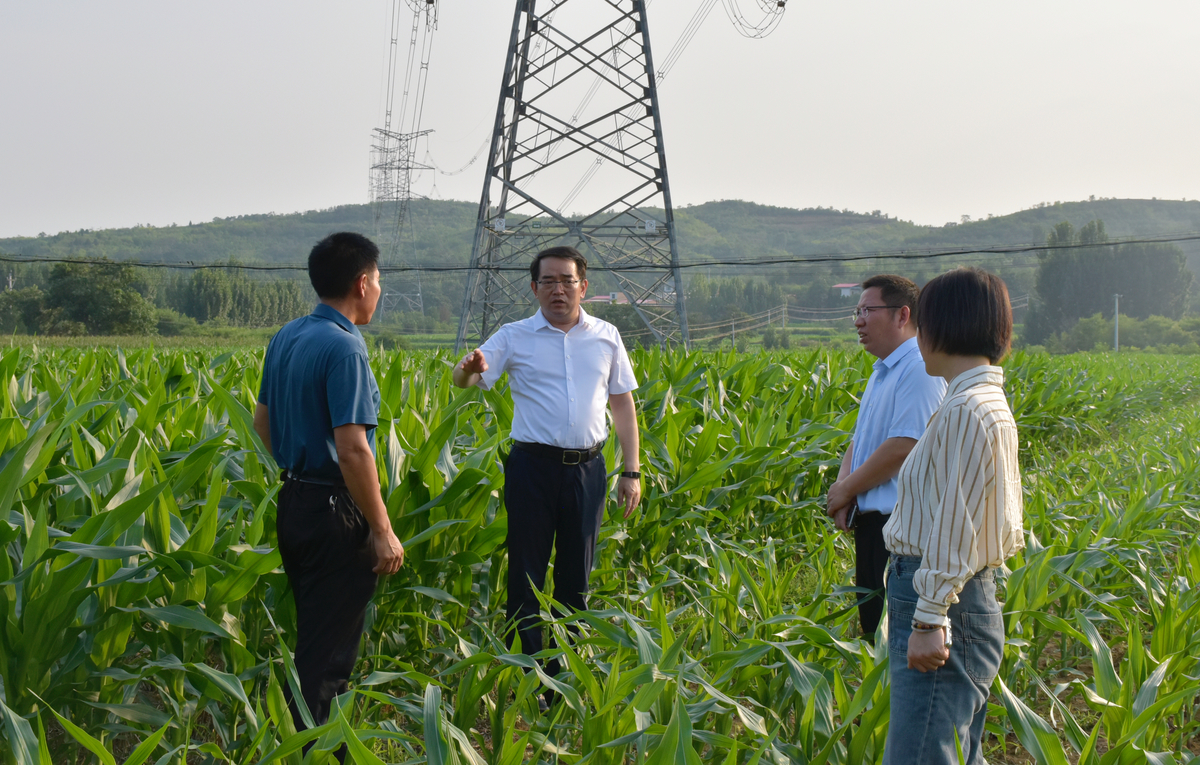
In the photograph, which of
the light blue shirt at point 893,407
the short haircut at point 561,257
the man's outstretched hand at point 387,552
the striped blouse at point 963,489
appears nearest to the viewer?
the striped blouse at point 963,489

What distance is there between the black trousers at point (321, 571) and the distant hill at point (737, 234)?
253 feet

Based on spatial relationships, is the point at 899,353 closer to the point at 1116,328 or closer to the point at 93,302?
the point at 93,302

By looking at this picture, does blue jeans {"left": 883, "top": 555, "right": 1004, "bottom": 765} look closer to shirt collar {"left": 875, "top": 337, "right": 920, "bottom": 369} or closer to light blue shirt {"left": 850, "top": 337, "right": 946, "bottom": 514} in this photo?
light blue shirt {"left": 850, "top": 337, "right": 946, "bottom": 514}

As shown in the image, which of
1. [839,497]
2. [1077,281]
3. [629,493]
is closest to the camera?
[839,497]

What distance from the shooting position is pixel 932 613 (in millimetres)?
1573

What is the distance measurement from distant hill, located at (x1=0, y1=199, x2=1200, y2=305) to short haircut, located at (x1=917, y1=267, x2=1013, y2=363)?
77.9m

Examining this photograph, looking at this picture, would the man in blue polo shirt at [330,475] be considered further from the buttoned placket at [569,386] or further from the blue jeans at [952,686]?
the blue jeans at [952,686]

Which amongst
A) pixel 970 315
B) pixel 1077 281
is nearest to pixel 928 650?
pixel 970 315

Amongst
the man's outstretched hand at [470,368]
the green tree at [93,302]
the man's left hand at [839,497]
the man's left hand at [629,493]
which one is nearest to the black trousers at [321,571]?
the man's outstretched hand at [470,368]

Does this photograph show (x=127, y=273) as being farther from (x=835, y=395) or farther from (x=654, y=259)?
(x=835, y=395)

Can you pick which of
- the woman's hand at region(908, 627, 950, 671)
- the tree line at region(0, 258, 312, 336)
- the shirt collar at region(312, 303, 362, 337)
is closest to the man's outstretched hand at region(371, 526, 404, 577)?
the shirt collar at region(312, 303, 362, 337)

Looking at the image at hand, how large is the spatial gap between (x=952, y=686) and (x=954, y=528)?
1.15 feet

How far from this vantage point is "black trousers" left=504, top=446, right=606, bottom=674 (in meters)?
2.93

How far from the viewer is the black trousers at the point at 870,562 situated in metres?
2.89
